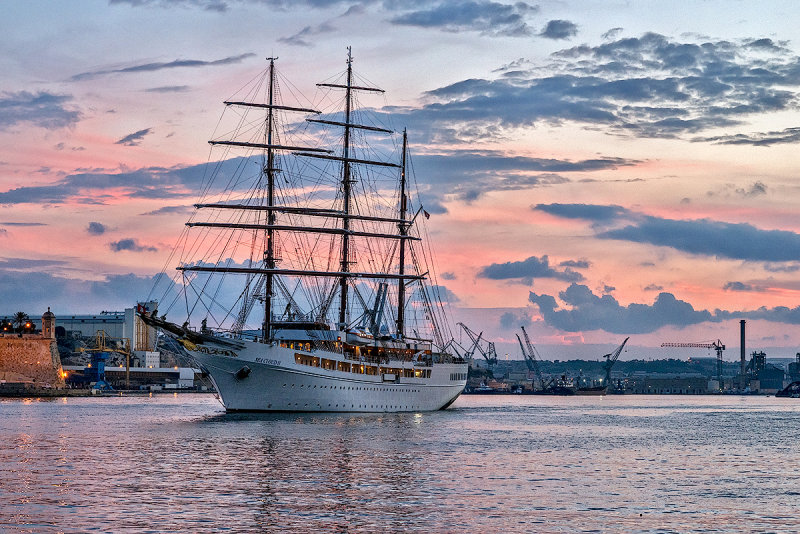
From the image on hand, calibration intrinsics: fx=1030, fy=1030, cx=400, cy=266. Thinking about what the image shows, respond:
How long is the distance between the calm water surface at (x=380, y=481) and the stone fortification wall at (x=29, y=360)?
107 m

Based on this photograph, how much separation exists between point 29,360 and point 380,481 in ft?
516

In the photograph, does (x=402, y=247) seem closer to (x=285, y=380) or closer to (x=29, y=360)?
(x=285, y=380)

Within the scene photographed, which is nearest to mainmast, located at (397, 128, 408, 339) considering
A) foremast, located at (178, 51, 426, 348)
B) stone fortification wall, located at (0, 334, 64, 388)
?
foremast, located at (178, 51, 426, 348)

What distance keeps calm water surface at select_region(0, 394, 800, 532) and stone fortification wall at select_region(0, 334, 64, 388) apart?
106835 millimetres

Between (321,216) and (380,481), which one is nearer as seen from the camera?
(380,481)

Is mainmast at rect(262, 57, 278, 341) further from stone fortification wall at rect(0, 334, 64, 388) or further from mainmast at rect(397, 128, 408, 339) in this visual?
stone fortification wall at rect(0, 334, 64, 388)

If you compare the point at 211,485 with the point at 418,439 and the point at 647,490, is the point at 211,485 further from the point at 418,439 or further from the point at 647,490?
the point at 418,439

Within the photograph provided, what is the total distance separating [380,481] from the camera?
161 feet

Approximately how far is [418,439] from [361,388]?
31410 mm

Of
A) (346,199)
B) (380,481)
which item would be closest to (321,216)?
(346,199)

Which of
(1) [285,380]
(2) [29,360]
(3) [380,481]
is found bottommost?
(3) [380,481]

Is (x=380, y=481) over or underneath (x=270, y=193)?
underneath

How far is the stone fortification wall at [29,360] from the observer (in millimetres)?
187625

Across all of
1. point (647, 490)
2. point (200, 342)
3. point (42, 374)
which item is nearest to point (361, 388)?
point (200, 342)
